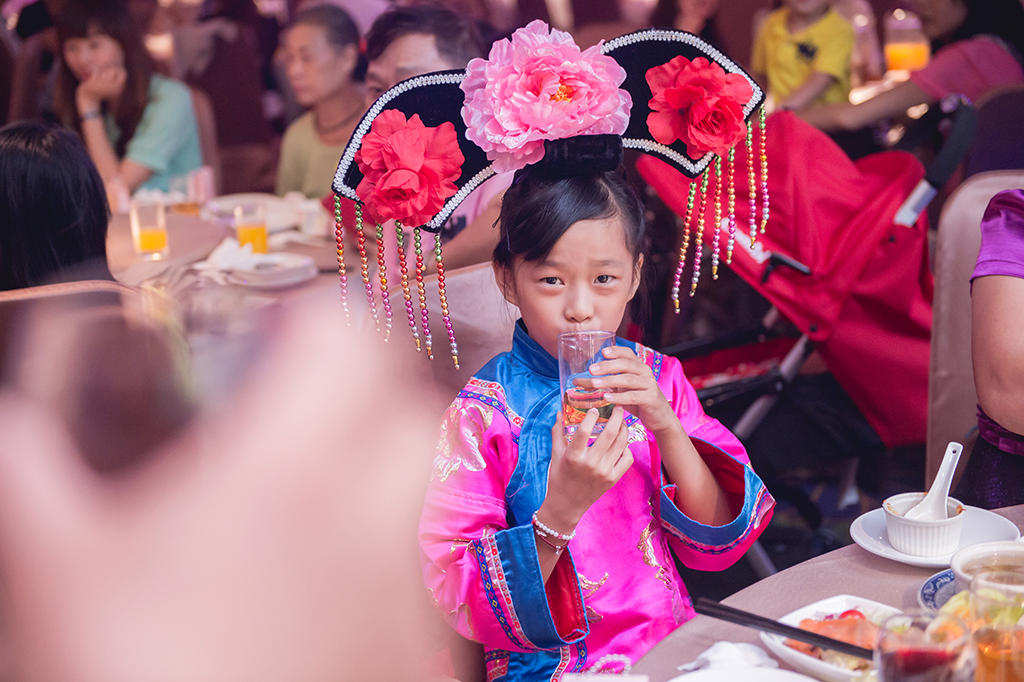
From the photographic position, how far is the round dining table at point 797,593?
42.2 inches

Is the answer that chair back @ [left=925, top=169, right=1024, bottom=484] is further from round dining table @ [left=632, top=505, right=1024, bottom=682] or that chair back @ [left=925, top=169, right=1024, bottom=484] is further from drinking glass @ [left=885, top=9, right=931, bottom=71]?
drinking glass @ [left=885, top=9, right=931, bottom=71]

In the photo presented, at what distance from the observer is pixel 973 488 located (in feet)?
5.80

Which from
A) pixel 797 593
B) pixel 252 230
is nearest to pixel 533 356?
pixel 797 593

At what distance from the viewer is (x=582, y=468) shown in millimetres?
1217

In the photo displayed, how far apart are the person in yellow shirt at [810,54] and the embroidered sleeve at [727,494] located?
3611 mm

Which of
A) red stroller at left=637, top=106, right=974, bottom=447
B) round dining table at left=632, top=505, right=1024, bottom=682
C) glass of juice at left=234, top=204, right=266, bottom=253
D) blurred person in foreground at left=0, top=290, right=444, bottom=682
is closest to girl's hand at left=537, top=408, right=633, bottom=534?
round dining table at left=632, top=505, right=1024, bottom=682

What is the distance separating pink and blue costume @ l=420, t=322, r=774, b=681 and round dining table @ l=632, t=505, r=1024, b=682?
17 centimetres

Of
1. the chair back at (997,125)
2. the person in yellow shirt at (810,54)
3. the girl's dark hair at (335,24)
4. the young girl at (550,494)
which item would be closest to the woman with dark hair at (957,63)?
the chair back at (997,125)

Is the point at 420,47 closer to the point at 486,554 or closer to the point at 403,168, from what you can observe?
the point at 403,168

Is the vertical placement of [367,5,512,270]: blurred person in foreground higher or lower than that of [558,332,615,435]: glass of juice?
higher

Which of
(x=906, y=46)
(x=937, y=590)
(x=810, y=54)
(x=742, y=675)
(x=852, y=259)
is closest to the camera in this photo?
(x=742, y=675)

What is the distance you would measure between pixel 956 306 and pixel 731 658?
1.18 meters

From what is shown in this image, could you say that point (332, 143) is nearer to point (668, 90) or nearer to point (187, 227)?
point (187, 227)

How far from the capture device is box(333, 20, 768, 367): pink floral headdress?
1.33 m
